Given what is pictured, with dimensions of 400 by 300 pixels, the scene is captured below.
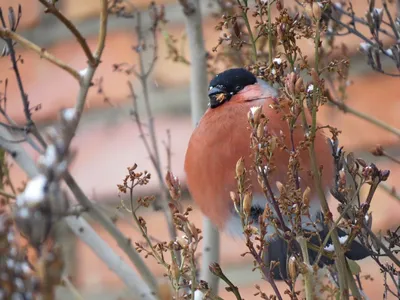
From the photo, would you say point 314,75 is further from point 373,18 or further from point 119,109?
point 119,109

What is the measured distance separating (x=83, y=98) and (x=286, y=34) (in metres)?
0.14

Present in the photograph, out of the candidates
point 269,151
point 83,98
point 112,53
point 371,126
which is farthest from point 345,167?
point 112,53

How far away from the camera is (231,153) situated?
1.71 ft

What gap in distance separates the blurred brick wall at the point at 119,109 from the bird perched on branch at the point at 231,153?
22 centimetres

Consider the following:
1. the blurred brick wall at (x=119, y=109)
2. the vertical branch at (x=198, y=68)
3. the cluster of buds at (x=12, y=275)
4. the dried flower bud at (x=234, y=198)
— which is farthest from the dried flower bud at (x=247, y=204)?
the blurred brick wall at (x=119, y=109)

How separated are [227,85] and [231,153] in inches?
Result: 5.4

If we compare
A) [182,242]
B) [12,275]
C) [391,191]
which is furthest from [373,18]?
[12,275]

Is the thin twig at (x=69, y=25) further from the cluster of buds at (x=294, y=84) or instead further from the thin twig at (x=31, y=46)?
the cluster of buds at (x=294, y=84)

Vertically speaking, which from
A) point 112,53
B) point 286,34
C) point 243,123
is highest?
point 112,53

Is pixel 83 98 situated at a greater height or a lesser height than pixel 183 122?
lesser

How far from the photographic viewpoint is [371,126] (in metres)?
0.84

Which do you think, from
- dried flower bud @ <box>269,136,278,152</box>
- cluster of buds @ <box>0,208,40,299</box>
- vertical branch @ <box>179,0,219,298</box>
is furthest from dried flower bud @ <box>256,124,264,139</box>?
vertical branch @ <box>179,0,219,298</box>

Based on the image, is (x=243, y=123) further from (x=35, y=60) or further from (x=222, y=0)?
(x=35, y=60)

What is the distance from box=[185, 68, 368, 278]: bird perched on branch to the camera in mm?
482
